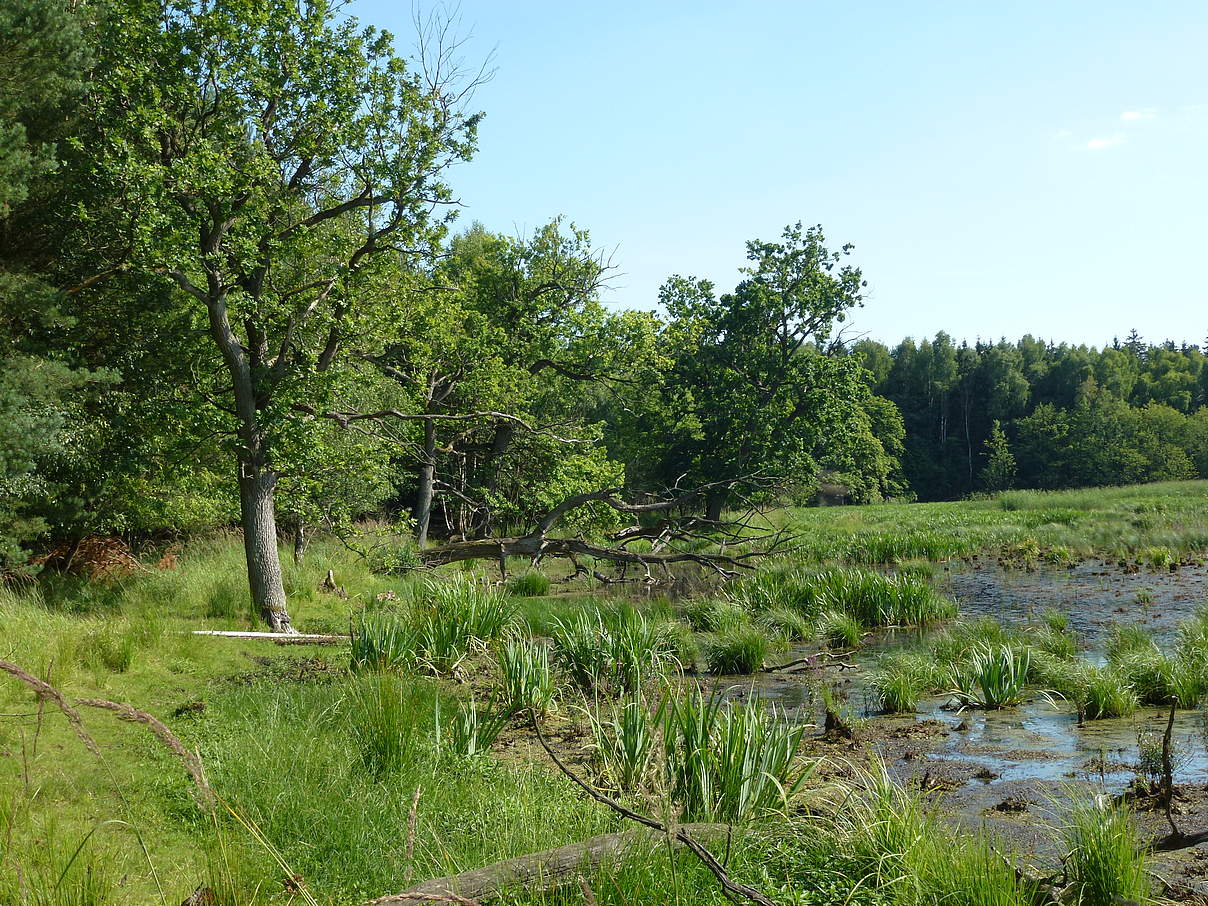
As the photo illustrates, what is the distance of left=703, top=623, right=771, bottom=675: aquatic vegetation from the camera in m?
11.7

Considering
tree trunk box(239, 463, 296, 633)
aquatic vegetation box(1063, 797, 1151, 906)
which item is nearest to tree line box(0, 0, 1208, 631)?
tree trunk box(239, 463, 296, 633)

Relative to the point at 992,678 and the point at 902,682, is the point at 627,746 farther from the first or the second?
the point at 992,678

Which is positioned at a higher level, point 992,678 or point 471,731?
point 471,731

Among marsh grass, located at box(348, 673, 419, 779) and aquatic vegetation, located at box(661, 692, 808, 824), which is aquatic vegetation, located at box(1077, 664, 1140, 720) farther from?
marsh grass, located at box(348, 673, 419, 779)

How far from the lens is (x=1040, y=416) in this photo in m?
84.5

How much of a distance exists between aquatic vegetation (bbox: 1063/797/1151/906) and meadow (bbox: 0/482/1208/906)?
13 mm

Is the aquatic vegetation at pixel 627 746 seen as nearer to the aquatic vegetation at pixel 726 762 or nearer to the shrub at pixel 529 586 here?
the aquatic vegetation at pixel 726 762

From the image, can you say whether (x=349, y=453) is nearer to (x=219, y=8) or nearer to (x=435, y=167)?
(x=435, y=167)

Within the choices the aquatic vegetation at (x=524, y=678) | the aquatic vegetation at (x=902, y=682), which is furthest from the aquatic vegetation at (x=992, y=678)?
the aquatic vegetation at (x=524, y=678)

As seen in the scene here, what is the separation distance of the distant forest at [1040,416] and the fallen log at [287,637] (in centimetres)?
7170

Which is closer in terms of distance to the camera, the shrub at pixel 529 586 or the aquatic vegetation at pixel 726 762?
the aquatic vegetation at pixel 726 762

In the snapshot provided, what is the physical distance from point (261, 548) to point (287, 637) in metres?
1.64

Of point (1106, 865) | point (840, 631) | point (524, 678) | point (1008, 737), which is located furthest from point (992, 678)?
point (1106, 865)

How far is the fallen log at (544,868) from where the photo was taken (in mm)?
3750
